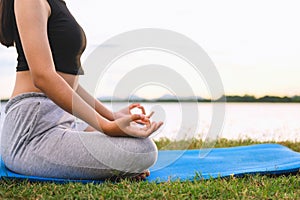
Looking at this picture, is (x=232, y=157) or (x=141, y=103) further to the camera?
(x=232, y=157)

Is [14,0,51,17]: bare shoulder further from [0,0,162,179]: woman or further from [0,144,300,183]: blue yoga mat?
[0,144,300,183]: blue yoga mat

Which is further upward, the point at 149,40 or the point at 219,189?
the point at 149,40

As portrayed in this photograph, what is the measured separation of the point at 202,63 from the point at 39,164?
1.02 meters

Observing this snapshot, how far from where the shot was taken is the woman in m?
2.28

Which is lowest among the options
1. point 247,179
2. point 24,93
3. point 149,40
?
point 247,179

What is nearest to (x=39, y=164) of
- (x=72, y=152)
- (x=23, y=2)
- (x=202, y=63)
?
(x=72, y=152)

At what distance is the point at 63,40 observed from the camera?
257 centimetres

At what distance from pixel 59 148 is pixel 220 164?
1.12 metres

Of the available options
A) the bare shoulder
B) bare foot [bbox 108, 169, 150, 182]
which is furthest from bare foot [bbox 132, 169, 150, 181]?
the bare shoulder

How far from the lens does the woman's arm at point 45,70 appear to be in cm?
225

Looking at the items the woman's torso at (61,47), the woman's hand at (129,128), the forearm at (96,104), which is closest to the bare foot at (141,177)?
the woman's hand at (129,128)

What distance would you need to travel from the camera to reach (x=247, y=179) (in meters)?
2.62

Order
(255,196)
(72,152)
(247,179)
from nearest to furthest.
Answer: (255,196) < (72,152) < (247,179)

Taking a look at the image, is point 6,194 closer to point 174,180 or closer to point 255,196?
point 174,180
